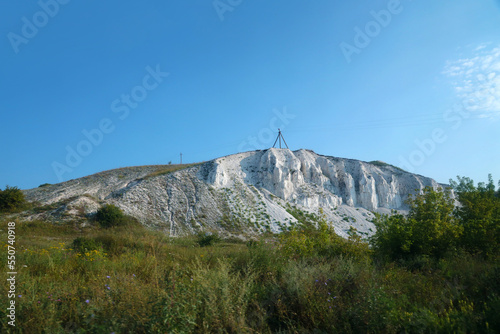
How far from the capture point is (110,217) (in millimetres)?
26953

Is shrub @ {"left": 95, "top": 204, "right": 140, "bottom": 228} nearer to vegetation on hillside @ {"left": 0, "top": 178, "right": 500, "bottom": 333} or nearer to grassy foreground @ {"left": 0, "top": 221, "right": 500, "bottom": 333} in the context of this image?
vegetation on hillside @ {"left": 0, "top": 178, "right": 500, "bottom": 333}

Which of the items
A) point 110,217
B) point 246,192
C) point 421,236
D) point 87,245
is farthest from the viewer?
point 246,192

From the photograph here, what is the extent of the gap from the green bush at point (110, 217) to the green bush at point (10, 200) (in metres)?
9.08

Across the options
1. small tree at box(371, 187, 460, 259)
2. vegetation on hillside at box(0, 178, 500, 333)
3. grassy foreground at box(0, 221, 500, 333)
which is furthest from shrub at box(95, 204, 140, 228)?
small tree at box(371, 187, 460, 259)

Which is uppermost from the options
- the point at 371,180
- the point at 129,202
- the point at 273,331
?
the point at 371,180

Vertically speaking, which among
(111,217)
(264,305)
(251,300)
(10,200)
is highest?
(10,200)

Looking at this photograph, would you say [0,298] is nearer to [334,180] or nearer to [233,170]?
[233,170]

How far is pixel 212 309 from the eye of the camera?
4098mm

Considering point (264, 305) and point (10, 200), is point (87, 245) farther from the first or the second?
point (10, 200)

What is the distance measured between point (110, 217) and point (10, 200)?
11.3 m

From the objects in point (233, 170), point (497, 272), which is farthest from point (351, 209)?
point (497, 272)

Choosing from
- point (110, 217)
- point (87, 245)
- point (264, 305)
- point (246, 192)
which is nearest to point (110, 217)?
point (110, 217)

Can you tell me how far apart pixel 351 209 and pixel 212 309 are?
40.9 m

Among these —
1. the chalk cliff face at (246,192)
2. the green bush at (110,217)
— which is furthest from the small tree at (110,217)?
the chalk cliff face at (246,192)
